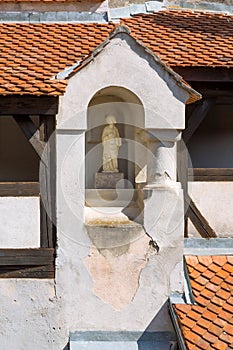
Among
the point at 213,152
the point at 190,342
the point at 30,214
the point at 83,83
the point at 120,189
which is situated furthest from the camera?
the point at 213,152

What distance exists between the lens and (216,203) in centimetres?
730

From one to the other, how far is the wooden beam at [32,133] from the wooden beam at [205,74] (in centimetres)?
190

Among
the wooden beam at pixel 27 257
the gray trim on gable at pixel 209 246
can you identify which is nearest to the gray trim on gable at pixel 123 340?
the wooden beam at pixel 27 257

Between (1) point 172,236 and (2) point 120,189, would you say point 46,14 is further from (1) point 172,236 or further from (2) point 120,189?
(1) point 172,236

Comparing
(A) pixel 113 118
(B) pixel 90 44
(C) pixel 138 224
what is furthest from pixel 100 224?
(B) pixel 90 44

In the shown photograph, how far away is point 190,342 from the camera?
5.17 meters

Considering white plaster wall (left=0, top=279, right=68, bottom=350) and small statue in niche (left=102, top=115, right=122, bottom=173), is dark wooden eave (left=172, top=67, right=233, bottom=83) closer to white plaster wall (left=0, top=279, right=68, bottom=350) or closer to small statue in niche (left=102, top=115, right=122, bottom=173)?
small statue in niche (left=102, top=115, right=122, bottom=173)

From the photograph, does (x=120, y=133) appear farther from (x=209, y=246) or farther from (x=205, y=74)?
(x=209, y=246)

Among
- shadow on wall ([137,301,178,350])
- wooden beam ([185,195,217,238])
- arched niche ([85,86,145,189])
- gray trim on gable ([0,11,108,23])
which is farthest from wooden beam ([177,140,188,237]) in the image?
gray trim on gable ([0,11,108,23])

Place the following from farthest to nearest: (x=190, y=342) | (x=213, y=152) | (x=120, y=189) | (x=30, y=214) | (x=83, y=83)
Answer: (x=213, y=152) < (x=120, y=189) < (x=30, y=214) < (x=83, y=83) < (x=190, y=342)

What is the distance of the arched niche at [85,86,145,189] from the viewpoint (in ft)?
21.7

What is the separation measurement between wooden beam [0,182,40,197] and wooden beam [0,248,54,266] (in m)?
0.62

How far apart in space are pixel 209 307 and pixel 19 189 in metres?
2.41

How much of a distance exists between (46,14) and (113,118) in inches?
91.9
